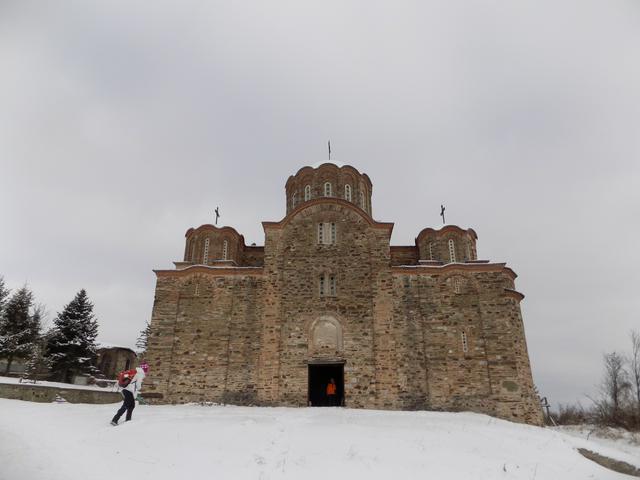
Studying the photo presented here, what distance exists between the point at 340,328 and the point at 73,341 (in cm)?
1698

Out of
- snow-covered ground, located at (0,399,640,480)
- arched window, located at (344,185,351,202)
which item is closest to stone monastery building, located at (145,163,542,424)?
arched window, located at (344,185,351,202)

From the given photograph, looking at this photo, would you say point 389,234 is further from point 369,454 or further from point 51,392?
point 51,392

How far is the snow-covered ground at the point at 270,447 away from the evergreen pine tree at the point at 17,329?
1422 centimetres

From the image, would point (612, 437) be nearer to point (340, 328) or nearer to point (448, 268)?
point (448, 268)

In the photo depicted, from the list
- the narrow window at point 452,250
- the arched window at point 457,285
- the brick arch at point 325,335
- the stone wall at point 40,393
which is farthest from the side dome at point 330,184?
the stone wall at point 40,393

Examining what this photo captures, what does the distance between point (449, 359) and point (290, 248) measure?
25.2ft

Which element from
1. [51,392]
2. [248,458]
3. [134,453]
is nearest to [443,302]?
[248,458]

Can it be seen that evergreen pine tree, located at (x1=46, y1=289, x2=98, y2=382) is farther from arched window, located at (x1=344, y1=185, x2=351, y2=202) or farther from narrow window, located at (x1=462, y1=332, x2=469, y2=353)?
narrow window, located at (x1=462, y1=332, x2=469, y2=353)

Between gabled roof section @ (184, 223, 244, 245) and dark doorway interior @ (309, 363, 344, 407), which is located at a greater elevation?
gabled roof section @ (184, 223, 244, 245)

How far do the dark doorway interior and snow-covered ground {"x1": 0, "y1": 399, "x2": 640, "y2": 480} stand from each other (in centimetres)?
418

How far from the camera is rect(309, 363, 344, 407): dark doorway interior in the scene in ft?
58.9

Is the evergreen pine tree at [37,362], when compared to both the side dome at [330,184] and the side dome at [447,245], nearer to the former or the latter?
the side dome at [330,184]

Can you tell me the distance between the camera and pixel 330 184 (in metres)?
21.1

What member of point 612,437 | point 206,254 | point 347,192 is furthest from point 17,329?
point 612,437
